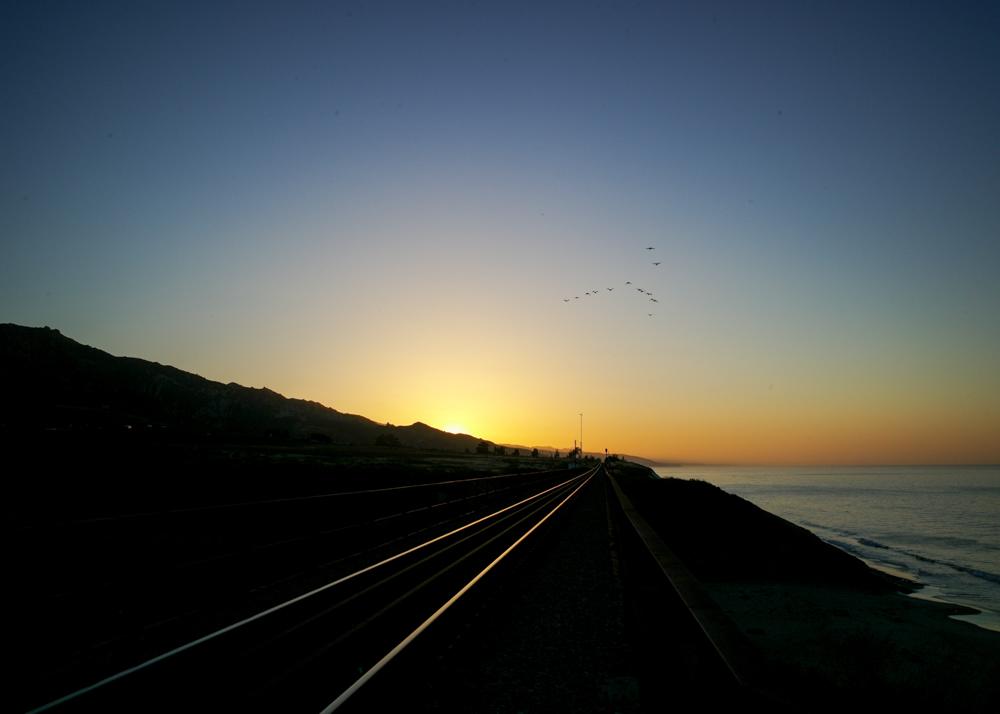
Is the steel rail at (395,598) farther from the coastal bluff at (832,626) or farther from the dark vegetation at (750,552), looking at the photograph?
the dark vegetation at (750,552)

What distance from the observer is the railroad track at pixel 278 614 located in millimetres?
4223

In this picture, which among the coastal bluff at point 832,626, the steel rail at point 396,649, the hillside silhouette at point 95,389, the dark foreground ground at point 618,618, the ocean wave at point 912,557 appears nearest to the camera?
the steel rail at point 396,649

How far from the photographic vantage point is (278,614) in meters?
6.45

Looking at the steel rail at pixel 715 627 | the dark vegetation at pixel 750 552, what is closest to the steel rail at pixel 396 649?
the steel rail at pixel 715 627

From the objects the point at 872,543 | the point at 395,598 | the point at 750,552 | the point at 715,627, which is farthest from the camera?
the point at 872,543

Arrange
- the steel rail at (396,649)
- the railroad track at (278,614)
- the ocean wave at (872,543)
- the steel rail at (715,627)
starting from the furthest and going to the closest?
the ocean wave at (872,543) < the railroad track at (278,614) < the steel rail at (396,649) < the steel rail at (715,627)

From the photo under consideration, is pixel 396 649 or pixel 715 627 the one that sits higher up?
pixel 715 627

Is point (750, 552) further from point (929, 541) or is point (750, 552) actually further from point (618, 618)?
point (929, 541)

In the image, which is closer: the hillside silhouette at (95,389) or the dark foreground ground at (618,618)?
the dark foreground ground at (618,618)

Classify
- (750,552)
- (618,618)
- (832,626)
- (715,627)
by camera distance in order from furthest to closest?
1. (750,552)
2. (832,626)
3. (618,618)
4. (715,627)

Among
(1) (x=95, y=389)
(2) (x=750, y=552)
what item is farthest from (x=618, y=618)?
(1) (x=95, y=389)

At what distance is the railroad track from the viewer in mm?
4223

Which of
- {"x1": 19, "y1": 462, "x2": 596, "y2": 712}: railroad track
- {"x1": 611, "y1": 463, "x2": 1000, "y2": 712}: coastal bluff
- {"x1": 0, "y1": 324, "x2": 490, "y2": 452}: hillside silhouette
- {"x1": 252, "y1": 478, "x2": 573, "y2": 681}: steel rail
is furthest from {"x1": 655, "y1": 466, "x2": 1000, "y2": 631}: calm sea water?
{"x1": 0, "y1": 324, "x2": 490, "y2": 452}: hillside silhouette

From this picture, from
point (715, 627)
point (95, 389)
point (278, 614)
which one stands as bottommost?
point (278, 614)
